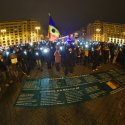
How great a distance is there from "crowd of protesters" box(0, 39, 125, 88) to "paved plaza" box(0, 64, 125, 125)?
2.61 meters

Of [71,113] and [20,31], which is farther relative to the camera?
[20,31]

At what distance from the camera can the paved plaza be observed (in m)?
8.49

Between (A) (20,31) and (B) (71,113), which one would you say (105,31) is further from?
(B) (71,113)

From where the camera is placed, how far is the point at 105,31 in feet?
415

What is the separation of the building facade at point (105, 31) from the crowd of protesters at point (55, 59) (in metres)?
105

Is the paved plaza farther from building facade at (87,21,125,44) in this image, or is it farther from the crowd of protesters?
building facade at (87,21,125,44)

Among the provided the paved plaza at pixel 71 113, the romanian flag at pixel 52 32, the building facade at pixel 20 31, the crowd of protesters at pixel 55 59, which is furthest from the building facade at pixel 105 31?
the paved plaza at pixel 71 113

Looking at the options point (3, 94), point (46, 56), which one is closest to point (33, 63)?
point (46, 56)

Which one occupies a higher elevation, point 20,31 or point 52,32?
point 20,31

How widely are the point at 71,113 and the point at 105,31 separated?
121732mm

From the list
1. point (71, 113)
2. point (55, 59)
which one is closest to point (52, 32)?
point (55, 59)

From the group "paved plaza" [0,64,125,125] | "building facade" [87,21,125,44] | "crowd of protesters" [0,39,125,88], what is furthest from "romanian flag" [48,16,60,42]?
"building facade" [87,21,125,44]

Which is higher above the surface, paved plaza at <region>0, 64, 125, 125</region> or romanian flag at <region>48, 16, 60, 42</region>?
romanian flag at <region>48, 16, 60, 42</region>

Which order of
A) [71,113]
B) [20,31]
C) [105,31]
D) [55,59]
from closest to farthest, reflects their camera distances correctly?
[71,113] < [55,59] < [20,31] < [105,31]
